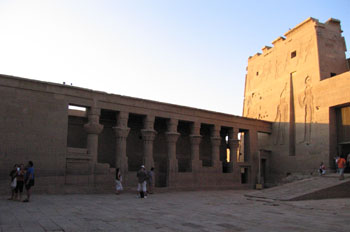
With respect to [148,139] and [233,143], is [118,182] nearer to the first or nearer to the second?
[148,139]

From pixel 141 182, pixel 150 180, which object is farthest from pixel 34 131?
pixel 150 180

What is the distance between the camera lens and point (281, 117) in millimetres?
25250

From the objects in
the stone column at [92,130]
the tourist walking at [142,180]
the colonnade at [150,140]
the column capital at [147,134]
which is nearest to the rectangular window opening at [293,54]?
the colonnade at [150,140]

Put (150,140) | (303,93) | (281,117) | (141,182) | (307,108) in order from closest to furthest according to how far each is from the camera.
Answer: (141,182), (150,140), (307,108), (303,93), (281,117)

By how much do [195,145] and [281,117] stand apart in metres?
8.18

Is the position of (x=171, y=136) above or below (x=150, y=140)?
above

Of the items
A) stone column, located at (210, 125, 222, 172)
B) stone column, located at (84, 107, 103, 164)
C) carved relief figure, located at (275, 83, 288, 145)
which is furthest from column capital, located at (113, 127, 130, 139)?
carved relief figure, located at (275, 83, 288, 145)

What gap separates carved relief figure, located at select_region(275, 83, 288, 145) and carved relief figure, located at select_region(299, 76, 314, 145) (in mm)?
1822

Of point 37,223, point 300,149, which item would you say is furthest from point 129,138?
point 37,223

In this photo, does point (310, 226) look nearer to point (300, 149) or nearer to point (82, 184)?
point (82, 184)

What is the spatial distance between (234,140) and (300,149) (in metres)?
4.71

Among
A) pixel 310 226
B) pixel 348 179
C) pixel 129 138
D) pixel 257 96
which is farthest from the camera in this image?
pixel 257 96

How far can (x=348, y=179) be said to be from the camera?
15.6 m

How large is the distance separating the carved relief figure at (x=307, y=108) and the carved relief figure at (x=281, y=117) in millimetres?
1822
